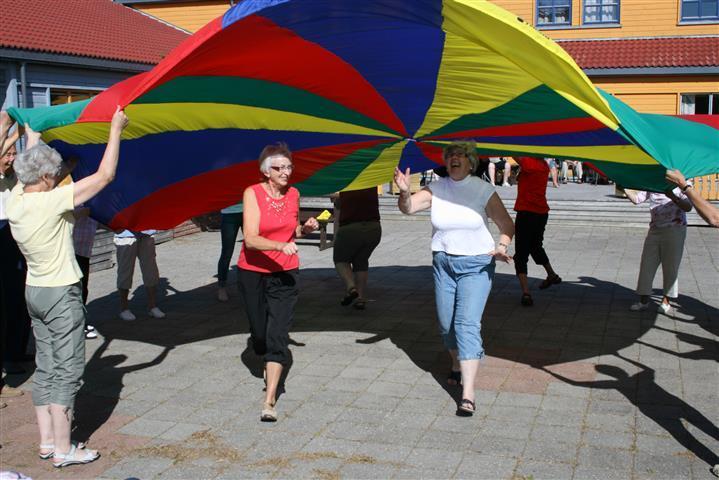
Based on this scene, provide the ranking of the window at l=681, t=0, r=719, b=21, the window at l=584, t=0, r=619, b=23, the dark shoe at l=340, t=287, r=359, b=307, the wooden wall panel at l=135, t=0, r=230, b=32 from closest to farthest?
the dark shoe at l=340, t=287, r=359, b=307, the window at l=681, t=0, r=719, b=21, the window at l=584, t=0, r=619, b=23, the wooden wall panel at l=135, t=0, r=230, b=32

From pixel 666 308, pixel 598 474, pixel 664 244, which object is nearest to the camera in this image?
pixel 598 474

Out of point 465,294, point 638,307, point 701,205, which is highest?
point 701,205

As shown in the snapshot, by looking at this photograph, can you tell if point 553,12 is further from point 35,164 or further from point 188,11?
point 35,164

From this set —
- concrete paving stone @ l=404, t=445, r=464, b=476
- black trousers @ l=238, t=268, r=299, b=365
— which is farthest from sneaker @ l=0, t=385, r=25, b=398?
concrete paving stone @ l=404, t=445, r=464, b=476

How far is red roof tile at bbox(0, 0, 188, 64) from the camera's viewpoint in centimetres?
1556

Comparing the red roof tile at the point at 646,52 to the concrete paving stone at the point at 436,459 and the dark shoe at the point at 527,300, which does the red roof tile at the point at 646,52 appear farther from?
the concrete paving stone at the point at 436,459

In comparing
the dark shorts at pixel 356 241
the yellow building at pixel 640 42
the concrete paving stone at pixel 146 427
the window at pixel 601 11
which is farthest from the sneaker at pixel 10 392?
the window at pixel 601 11

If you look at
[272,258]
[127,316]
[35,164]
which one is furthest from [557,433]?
[127,316]

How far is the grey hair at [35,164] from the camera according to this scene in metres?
4.25

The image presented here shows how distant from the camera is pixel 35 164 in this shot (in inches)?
167

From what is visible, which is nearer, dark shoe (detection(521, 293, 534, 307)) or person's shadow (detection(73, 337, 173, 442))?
person's shadow (detection(73, 337, 173, 442))

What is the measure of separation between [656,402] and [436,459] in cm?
186

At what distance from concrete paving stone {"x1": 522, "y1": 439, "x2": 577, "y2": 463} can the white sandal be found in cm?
253

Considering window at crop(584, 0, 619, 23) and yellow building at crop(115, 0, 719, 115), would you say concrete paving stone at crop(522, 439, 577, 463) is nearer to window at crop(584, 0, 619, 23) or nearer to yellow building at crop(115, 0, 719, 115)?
yellow building at crop(115, 0, 719, 115)
